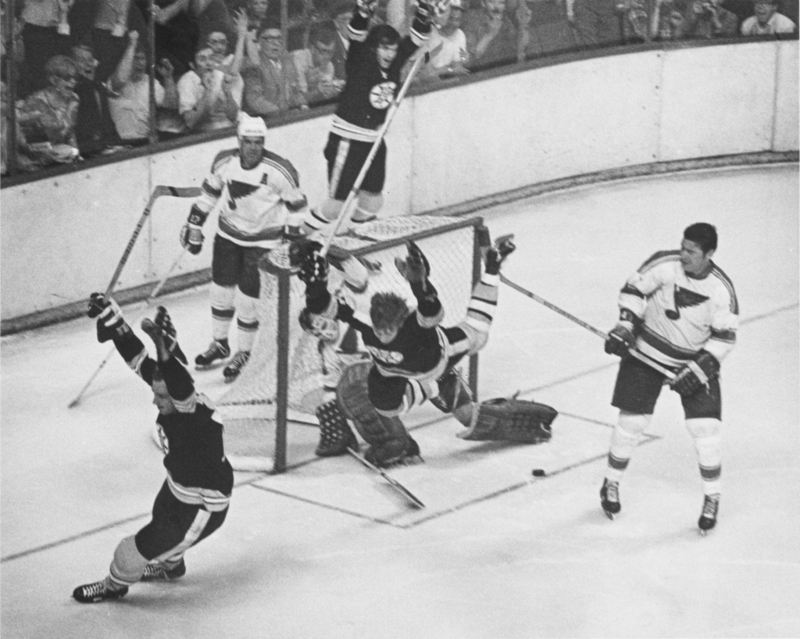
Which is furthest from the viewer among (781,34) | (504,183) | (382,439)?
(781,34)

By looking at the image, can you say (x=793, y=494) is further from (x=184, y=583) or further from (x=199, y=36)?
(x=199, y=36)

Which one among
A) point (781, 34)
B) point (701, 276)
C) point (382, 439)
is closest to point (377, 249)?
point (382, 439)

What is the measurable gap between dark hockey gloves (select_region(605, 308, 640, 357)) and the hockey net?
111cm

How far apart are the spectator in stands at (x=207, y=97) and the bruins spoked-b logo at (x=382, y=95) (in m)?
1.45

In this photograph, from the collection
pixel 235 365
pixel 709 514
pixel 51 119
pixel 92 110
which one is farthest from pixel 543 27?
pixel 709 514

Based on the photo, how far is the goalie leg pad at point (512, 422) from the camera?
7.44 m

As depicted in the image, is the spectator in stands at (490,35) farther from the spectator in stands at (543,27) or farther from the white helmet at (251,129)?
the white helmet at (251,129)

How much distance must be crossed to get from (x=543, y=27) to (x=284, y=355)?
6.36 meters

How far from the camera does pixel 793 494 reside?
7086mm

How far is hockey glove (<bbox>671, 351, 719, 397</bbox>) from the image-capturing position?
6422 mm

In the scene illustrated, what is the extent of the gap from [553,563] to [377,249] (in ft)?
6.28

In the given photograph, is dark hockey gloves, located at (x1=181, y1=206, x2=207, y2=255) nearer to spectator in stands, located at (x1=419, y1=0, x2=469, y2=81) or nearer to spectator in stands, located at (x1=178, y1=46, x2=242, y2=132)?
spectator in stands, located at (x1=178, y1=46, x2=242, y2=132)

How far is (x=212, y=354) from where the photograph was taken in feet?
28.8

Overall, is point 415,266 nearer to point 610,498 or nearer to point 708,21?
point 610,498
